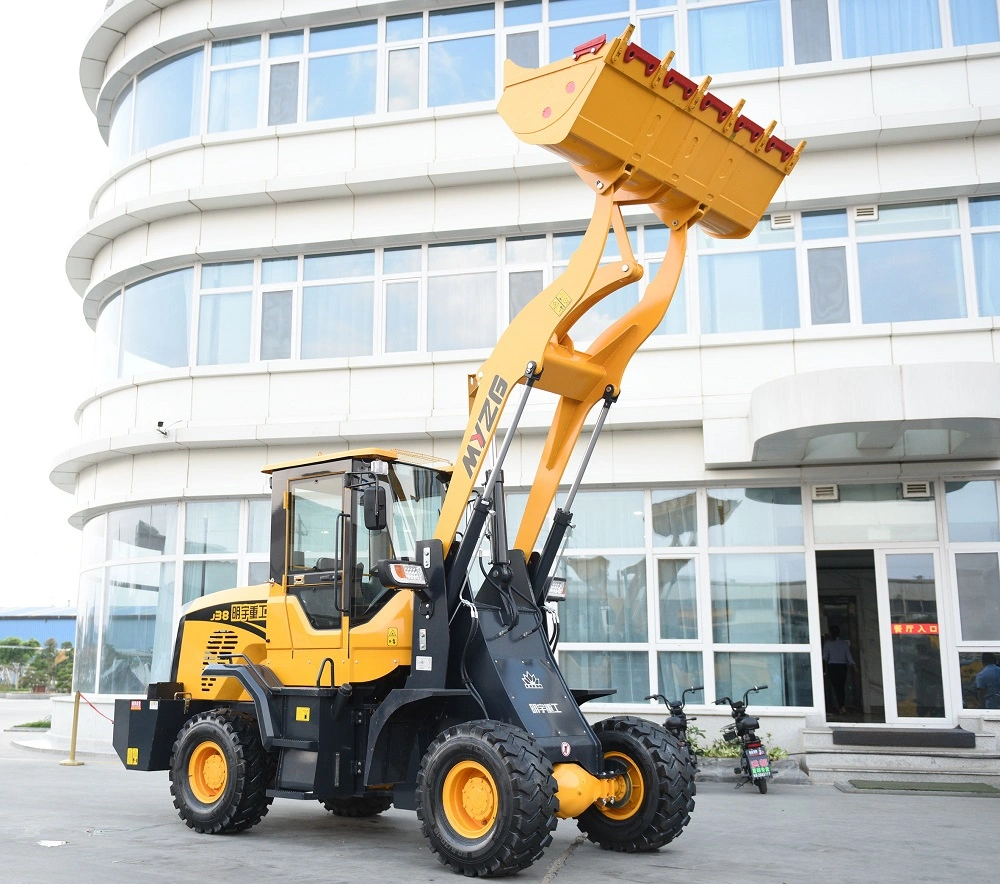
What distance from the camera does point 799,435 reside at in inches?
493

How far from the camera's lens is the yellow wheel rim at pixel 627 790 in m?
7.53

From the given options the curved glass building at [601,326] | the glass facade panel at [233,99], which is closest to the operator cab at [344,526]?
the curved glass building at [601,326]

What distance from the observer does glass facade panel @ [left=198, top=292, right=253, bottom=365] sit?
16422mm

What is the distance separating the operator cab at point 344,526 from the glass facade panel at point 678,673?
259 inches

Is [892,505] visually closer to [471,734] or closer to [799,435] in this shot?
[799,435]

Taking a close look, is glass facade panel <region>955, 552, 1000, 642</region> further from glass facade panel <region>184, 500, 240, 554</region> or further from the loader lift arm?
glass facade panel <region>184, 500, 240, 554</region>

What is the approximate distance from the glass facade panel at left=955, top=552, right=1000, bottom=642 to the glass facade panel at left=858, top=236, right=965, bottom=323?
3.18m

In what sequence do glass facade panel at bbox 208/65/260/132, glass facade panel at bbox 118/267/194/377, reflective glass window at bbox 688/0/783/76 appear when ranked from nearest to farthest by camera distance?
reflective glass window at bbox 688/0/783/76, glass facade panel at bbox 118/267/194/377, glass facade panel at bbox 208/65/260/132

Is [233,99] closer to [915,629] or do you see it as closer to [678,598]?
[678,598]

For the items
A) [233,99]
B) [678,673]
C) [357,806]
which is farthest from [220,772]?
[233,99]

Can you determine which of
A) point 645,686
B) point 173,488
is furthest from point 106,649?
point 645,686

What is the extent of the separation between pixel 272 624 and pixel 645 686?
23.0 feet

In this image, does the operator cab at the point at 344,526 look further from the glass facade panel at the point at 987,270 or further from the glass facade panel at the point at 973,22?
the glass facade panel at the point at 973,22

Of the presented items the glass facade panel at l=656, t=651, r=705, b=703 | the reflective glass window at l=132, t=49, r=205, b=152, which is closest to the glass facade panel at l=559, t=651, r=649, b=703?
the glass facade panel at l=656, t=651, r=705, b=703
